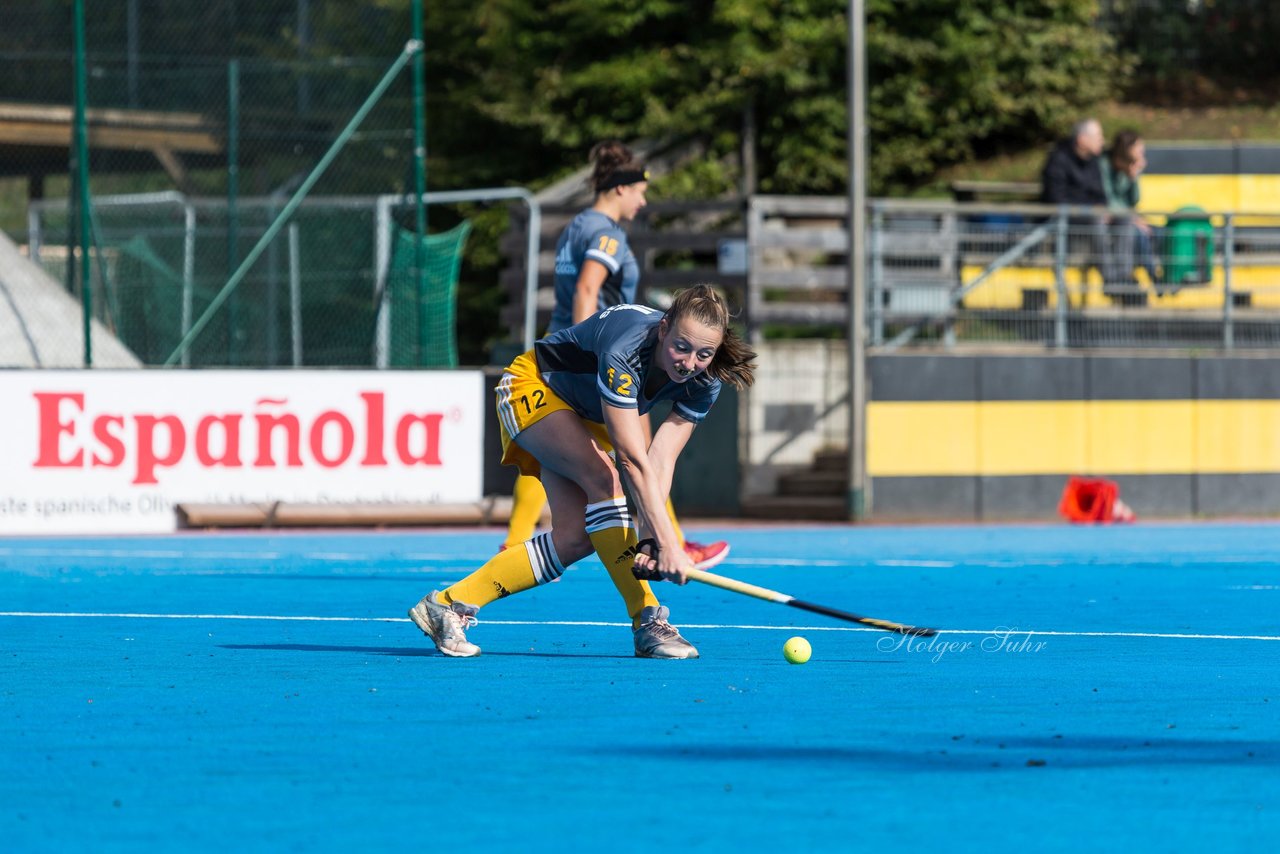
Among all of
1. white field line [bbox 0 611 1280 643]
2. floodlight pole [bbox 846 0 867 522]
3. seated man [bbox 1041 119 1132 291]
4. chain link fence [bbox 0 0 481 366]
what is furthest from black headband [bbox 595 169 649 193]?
seated man [bbox 1041 119 1132 291]

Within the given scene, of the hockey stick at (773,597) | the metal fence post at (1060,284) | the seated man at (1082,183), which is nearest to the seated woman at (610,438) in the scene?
the hockey stick at (773,597)

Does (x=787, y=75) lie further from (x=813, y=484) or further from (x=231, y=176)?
(x=813, y=484)

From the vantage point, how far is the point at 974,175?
28.1 metres

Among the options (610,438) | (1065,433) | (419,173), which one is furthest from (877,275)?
(610,438)

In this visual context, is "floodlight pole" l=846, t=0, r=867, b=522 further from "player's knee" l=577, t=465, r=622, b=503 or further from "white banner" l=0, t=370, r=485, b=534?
"player's knee" l=577, t=465, r=622, b=503

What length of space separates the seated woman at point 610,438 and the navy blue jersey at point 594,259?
2733mm

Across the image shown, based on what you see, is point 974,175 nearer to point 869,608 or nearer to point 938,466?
point 938,466

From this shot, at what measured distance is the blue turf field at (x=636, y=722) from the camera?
4555mm

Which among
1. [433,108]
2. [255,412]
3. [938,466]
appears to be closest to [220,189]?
[255,412]

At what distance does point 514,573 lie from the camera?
7.41 m

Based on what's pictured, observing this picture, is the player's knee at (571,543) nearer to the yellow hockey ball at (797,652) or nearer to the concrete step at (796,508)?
the yellow hockey ball at (797,652)

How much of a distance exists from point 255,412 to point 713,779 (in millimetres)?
11246

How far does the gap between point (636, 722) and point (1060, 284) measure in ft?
41.5

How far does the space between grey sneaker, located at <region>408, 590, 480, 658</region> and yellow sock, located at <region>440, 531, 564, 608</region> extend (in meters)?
0.07
